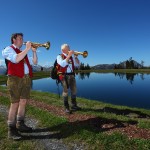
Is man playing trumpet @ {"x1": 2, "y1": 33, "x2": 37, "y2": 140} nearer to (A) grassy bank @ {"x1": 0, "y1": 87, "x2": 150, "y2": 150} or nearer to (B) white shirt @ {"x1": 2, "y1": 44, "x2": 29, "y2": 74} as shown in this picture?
(B) white shirt @ {"x1": 2, "y1": 44, "x2": 29, "y2": 74}

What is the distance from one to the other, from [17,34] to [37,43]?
135 centimetres

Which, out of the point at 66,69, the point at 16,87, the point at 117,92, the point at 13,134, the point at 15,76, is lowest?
the point at 117,92

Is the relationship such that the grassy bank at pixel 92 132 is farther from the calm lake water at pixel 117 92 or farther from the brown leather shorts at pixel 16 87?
the calm lake water at pixel 117 92

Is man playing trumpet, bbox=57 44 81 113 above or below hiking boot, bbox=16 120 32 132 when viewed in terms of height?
above

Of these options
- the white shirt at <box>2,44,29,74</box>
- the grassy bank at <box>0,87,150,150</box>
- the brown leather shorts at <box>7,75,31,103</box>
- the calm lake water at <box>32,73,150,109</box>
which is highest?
the white shirt at <box>2,44,29,74</box>

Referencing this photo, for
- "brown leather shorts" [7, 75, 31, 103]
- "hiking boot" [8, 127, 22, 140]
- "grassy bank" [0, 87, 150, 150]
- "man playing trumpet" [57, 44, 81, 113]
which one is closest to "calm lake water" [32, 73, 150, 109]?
"man playing trumpet" [57, 44, 81, 113]

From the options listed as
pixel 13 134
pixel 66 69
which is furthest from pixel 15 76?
pixel 66 69

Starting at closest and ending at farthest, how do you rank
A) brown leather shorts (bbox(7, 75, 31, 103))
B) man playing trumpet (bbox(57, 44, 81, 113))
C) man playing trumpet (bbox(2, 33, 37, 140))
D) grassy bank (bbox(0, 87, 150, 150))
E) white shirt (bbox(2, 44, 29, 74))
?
grassy bank (bbox(0, 87, 150, 150)) → white shirt (bbox(2, 44, 29, 74)) → man playing trumpet (bbox(2, 33, 37, 140)) → brown leather shorts (bbox(7, 75, 31, 103)) → man playing trumpet (bbox(57, 44, 81, 113))

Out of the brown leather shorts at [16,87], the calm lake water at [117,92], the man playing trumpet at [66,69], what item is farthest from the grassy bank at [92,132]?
the calm lake water at [117,92]

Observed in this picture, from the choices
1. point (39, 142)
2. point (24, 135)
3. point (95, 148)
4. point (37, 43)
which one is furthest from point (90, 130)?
point (37, 43)

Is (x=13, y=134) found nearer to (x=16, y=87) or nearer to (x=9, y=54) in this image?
(x=16, y=87)

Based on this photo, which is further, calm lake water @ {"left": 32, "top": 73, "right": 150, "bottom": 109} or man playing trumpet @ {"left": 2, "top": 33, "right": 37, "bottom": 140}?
calm lake water @ {"left": 32, "top": 73, "right": 150, "bottom": 109}

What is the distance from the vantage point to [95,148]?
28.1ft

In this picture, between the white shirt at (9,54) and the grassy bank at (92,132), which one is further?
the white shirt at (9,54)
